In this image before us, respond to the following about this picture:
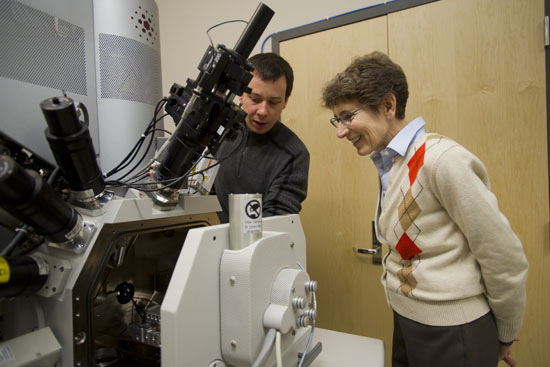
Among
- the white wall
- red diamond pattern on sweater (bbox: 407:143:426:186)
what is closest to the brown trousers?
red diamond pattern on sweater (bbox: 407:143:426:186)

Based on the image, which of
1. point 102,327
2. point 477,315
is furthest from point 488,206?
point 102,327

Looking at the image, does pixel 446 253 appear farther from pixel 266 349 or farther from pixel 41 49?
pixel 41 49

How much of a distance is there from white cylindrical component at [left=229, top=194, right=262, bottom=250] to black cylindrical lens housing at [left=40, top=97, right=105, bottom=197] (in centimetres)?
29

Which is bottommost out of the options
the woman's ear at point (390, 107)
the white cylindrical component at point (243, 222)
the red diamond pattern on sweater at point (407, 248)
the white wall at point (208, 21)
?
the red diamond pattern on sweater at point (407, 248)

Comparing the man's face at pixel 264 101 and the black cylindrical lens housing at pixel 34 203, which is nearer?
the black cylindrical lens housing at pixel 34 203

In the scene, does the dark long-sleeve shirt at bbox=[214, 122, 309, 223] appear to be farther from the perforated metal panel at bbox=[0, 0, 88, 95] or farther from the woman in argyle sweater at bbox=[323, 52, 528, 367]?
the perforated metal panel at bbox=[0, 0, 88, 95]

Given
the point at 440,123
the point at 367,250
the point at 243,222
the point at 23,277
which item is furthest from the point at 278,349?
the point at 440,123

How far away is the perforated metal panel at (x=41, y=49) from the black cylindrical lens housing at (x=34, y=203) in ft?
0.91

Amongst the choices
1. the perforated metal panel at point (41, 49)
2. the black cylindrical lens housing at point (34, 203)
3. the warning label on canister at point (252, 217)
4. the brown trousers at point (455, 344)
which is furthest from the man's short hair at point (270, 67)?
the brown trousers at point (455, 344)

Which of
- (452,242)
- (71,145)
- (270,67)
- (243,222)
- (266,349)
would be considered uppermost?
(270,67)

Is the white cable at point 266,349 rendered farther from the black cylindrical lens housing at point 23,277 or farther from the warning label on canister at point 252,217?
the black cylindrical lens housing at point 23,277

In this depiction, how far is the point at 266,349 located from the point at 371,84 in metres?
0.80

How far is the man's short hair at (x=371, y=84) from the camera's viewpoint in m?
0.97

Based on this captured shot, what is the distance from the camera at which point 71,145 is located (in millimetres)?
570
